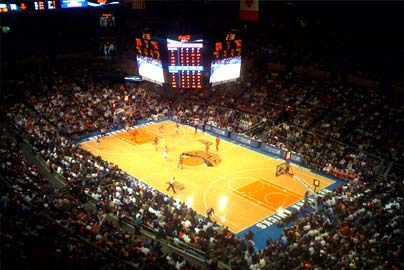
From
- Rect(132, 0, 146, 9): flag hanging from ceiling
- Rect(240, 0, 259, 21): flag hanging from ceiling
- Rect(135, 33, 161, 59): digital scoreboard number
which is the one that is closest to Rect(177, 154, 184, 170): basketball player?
Rect(135, 33, 161, 59): digital scoreboard number

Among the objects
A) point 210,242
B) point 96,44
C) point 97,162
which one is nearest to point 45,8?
point 96,44

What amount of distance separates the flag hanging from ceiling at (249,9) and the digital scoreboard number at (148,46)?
308 inches

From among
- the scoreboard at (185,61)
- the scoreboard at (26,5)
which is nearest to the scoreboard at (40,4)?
the scoreboard at (26,5)

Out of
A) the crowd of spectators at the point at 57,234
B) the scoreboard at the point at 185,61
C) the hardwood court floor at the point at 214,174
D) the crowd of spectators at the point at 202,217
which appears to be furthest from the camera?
the scoreboard at the point at 185,61

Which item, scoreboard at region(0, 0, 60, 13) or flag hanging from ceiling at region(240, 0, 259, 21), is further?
scoreboard at region(0, 0, 60, 13)

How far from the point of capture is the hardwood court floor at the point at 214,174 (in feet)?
84.1

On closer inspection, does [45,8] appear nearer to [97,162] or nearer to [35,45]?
[35,45]

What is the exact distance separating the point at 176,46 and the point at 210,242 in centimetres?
1815

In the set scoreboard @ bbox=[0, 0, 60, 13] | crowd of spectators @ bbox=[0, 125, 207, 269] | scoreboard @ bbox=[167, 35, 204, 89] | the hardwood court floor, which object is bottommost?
the hardwood court floor

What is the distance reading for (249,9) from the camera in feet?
97.8

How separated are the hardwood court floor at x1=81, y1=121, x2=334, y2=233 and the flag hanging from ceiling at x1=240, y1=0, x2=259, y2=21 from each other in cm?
942

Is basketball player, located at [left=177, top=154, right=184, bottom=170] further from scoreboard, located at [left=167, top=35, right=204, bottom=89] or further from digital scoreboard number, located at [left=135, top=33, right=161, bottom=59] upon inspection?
digital scoreboard number, located at [left=135, top=33, right=161, bottom=59]

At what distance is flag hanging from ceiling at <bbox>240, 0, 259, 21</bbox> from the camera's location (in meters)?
29.8

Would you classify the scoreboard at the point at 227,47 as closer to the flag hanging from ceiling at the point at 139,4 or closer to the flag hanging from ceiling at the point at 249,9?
the flag hanging from ceiling at the point at 249,9
